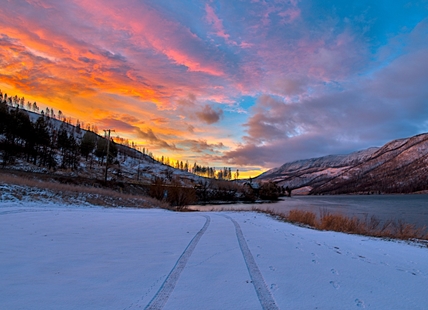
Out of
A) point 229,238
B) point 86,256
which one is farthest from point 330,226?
point 86,256

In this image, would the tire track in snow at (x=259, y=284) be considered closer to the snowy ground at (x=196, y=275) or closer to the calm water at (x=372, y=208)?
the snowy ground at (x=196, y=275)

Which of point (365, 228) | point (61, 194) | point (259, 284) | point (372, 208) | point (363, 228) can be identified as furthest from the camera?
point (372, 208)

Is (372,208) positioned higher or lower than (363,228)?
higher

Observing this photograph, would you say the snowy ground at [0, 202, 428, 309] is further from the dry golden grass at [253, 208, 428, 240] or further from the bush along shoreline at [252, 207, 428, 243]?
the dry golden grass at [253, 208, 428, 240]

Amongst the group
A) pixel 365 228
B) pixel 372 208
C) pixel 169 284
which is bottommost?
pixel 365 228

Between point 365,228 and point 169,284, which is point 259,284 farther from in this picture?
point 365,228

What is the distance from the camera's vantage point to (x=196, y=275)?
4805 mm

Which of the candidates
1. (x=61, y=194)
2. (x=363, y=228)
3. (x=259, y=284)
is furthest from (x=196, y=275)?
(x=61, y=194)

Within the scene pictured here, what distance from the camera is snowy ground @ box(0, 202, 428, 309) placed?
370cm

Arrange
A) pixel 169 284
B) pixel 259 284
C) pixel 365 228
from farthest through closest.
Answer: pixel 365 228, pixel 259 284, pixel 169 284

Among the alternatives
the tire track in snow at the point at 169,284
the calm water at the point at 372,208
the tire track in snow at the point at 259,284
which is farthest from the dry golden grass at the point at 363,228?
the tire track in snow at the point at 169,284

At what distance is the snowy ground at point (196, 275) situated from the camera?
12.1 ft

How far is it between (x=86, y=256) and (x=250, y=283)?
3.89 meters

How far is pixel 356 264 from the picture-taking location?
602 cm
